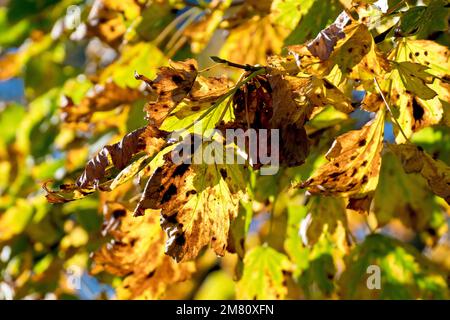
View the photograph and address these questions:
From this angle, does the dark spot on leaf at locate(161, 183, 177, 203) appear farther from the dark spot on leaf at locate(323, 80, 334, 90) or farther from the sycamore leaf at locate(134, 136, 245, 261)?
the dark spot on leaf at locate(323, 80, 334, 90)

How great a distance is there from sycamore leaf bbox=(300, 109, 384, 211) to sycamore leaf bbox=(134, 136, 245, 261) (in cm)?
10

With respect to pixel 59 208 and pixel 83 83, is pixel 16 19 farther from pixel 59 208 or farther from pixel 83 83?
pixel 59 208

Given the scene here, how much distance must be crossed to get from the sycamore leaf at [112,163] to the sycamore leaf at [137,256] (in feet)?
1.22

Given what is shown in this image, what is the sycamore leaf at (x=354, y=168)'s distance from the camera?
795mm

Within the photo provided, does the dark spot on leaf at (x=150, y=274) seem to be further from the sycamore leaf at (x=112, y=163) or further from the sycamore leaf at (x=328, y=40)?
the sycamore leaf at (x=328, y=40)

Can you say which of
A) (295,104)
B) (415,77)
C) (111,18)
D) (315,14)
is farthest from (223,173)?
(111,18)

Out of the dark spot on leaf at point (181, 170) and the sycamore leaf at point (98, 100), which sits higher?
the dark spot on leaf at point (181, 170)

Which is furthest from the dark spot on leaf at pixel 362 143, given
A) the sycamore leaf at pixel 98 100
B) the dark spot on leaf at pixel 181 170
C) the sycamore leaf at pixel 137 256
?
the sycamore leaf at pixel 98 100

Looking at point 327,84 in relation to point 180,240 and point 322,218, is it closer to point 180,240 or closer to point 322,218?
point 180,240

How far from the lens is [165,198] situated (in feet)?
2.53

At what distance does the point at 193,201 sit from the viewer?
0.79 meters

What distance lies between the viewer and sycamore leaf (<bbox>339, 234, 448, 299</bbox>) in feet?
4.11
